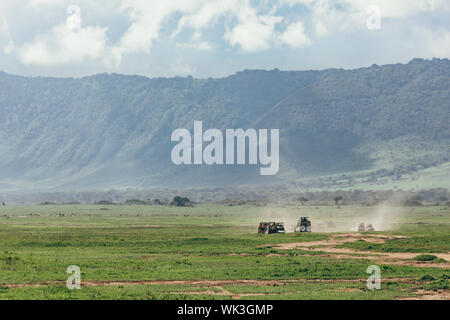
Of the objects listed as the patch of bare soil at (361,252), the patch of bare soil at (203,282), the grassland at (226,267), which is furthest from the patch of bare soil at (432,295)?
the patch of bare soil at (361,252)

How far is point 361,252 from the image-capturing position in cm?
5788

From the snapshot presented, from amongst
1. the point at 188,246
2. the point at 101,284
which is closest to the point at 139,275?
the point at 101,284

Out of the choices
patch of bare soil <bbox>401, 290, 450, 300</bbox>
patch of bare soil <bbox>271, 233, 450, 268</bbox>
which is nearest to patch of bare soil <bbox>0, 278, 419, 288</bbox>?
patch of bare soil <bbox>401, 290, 450, 300</bbox>

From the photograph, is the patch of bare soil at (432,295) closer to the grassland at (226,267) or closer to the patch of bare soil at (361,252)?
the grassland at (226,267)

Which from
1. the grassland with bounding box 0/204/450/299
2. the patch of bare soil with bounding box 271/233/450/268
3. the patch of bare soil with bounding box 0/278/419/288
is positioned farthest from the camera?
the patch of bare soil with bounding box 271/233/450/268

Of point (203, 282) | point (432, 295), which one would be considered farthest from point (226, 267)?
point (432, 295)

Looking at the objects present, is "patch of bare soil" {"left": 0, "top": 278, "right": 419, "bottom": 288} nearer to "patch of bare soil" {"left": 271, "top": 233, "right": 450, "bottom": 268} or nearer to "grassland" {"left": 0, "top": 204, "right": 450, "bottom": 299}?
"grassland" {"left": 0, "top": 204, "right": 450, "bottom": 299}

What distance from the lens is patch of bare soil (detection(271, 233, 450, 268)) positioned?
5025cm

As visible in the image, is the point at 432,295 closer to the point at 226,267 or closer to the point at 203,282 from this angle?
the point at 203,282

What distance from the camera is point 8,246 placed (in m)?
63.4
